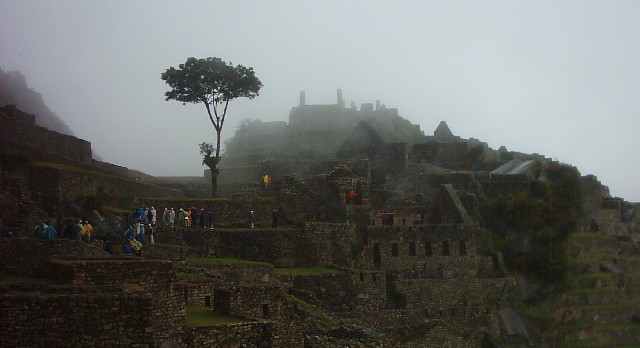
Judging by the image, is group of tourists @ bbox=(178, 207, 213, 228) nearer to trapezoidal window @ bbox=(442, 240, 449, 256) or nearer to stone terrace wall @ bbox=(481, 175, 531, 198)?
trapezoidal window @ bbox=(442, 240, 449, 256)

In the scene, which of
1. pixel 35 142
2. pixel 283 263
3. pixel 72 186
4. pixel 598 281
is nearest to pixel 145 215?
pixel 72 186

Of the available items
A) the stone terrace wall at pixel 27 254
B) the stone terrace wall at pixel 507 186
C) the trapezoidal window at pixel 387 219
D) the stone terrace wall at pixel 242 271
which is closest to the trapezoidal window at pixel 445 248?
the trapezoidal window at pixel 387 219

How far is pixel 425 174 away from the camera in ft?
158

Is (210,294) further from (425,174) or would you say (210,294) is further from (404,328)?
(425,174)

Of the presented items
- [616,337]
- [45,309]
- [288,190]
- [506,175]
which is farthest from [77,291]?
[506,175]

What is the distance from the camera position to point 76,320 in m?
13.5

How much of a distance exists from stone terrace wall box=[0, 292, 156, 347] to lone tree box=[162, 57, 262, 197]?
28.6 meters

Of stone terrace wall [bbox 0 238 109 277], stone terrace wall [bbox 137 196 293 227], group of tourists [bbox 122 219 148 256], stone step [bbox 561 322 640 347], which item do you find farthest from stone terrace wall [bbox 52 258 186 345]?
stone step [bbox 561 322 640 347]

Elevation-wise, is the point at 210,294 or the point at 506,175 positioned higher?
the point at 506,175

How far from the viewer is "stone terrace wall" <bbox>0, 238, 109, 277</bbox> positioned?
62.1ft

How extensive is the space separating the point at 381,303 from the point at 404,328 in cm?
230

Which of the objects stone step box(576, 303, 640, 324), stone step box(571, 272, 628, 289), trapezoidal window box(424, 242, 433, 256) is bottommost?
stone step box(576, 303, 640, 324)

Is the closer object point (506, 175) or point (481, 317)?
point (481, 317)

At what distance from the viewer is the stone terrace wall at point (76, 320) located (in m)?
13.1
